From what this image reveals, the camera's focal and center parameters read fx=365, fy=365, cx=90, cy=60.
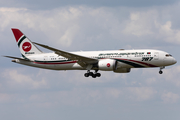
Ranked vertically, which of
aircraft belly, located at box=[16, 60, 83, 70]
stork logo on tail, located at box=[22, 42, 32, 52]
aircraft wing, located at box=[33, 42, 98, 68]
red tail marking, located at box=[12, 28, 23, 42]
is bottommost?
aircraft belly, located at box=[16, 60, 83, 70]

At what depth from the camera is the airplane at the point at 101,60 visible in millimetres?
62625

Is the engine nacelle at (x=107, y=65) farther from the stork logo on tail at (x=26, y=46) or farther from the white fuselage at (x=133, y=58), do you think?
the stork logo on tail at (x=26, y=46)

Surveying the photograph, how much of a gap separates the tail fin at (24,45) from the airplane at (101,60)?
1404mm

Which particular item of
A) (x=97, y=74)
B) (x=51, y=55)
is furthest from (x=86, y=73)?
(x=51, y=55)

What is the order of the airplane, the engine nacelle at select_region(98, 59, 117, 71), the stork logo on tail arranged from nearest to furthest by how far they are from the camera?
the engine nacelle at select_region(98, 59, 117, 71) → the airplane → the stork logo on tail

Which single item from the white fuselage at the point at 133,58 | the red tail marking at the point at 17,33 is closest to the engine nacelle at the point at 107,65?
the white fuselage at the point at 133,58

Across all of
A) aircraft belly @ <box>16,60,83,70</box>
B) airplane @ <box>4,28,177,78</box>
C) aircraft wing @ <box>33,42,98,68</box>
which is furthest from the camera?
aircraft belly @ <box>16,60,83,70</box>

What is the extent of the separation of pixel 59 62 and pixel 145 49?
628 inches

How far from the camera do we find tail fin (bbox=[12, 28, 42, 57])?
71125 mm

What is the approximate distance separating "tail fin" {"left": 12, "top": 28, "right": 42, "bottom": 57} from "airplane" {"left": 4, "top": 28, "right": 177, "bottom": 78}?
4.61 ft

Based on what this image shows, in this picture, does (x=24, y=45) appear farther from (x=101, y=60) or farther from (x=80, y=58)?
(x=101, y=60)

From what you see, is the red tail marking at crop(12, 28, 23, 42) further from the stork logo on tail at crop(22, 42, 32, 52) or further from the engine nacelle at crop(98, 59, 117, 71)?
the engine nacelle at crop(98, 59, 117, 71)

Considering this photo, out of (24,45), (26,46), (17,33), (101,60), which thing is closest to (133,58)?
(101,60)

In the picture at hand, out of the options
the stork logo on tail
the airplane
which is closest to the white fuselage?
the airplane
